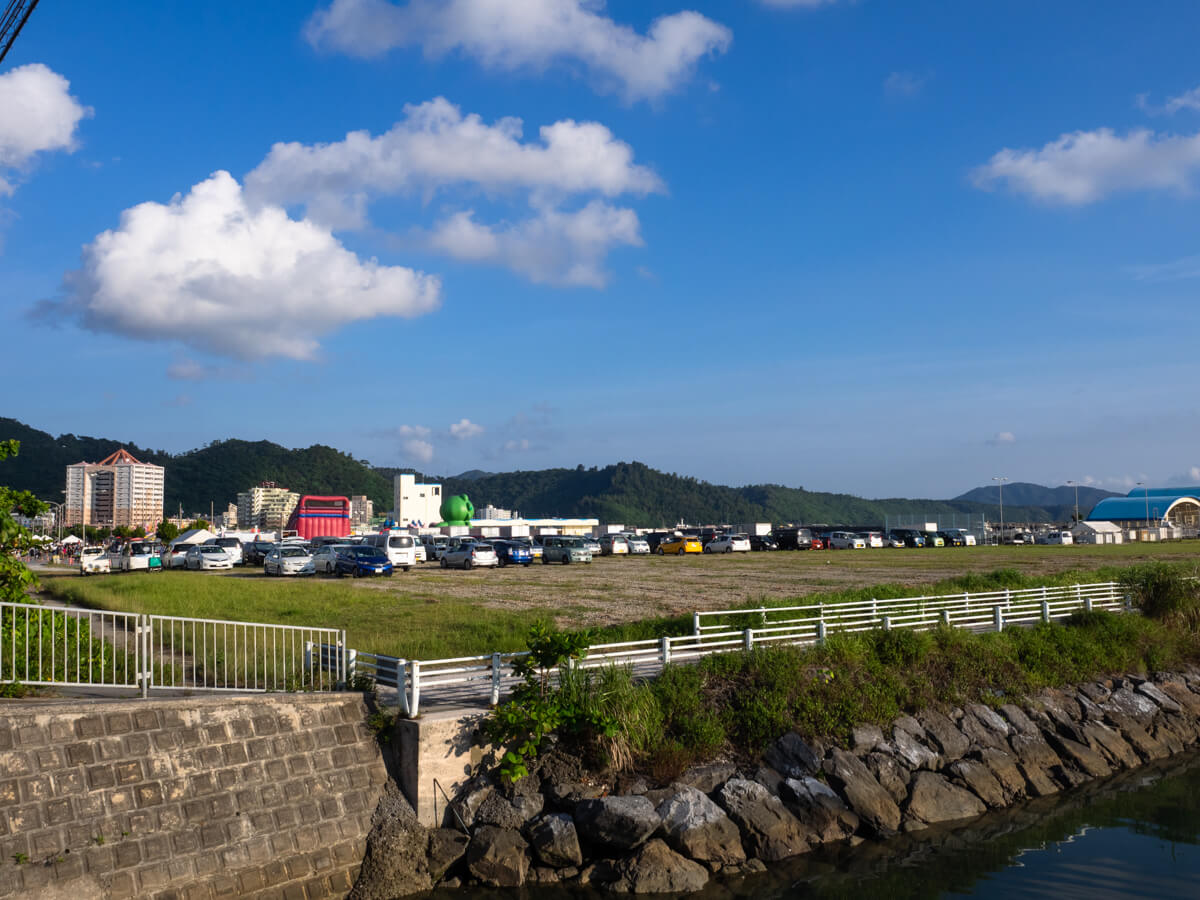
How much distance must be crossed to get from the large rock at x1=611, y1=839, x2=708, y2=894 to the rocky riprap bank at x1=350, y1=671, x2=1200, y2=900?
16mm

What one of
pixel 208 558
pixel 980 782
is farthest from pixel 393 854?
pixel 208 558

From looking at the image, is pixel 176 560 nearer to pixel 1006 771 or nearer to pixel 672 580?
pixel 672 580

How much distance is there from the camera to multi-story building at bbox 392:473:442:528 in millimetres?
109312

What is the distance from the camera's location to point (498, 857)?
460 inches

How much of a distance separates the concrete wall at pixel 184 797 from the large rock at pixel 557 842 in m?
2.23

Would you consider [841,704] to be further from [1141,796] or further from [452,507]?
[452,507]

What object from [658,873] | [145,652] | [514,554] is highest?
[145,652]

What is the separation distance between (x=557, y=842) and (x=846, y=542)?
201 feet

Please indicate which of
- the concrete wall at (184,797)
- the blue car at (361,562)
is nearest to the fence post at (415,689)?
the concrete wall at (184,797)

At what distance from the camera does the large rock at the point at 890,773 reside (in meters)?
14.7

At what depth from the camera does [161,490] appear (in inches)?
7283

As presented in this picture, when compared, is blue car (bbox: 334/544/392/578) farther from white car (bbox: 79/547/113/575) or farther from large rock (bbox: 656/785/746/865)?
large rock (bbox: 656/785/746/865)

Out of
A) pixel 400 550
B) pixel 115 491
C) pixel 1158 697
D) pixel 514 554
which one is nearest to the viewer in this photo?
pixel 1158 697

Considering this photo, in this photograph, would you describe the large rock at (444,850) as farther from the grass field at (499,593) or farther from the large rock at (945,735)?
the large rock at (945,735)
